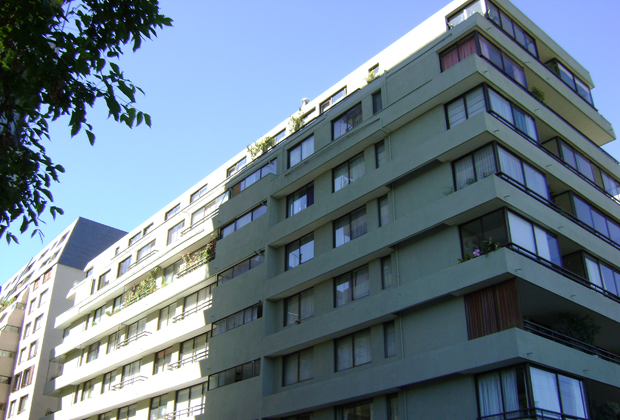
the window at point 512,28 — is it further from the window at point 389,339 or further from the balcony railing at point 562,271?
the window at point 389,339

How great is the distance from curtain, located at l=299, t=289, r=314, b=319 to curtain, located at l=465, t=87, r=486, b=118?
1166 cm

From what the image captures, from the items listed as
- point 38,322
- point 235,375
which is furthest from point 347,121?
point 38,322

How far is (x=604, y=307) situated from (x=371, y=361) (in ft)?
32.3

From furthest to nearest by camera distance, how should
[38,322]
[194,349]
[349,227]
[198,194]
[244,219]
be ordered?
[38,322]
[198,194]
[194,349]
[244,219]
[349,227]

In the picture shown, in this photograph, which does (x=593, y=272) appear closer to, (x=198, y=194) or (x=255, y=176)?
(x=255, y=176)

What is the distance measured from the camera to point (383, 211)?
93.7ft

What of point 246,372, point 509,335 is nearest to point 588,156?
point 509,335

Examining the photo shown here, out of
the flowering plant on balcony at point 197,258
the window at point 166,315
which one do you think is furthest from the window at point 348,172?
the window at point 166,315

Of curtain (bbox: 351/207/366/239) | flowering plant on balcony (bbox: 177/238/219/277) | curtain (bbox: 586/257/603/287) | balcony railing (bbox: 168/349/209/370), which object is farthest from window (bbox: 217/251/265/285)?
curtain (bbox: 586/257/603/287)

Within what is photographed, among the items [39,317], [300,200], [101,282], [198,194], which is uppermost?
[198,194]

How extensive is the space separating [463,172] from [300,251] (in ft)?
33.8

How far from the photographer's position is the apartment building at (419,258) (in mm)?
22375

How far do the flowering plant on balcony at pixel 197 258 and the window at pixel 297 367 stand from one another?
34.1 ft

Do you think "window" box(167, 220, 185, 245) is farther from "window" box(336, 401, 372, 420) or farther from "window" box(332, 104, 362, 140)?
"window" box(336, 401, 372, 420)
